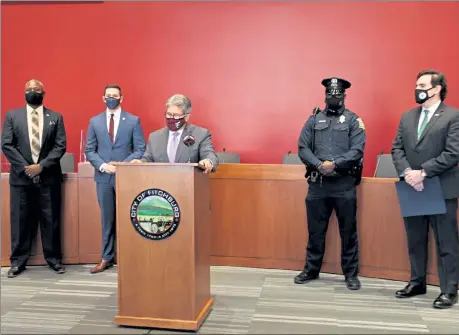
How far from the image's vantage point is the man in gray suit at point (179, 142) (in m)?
3.00

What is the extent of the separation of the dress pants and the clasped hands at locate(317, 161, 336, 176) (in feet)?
6.05

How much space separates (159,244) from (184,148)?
68 centimetres

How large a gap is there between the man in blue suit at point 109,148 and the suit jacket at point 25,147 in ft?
0.98

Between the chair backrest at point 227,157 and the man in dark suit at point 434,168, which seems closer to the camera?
Result: the man in dark suit at point 434,168

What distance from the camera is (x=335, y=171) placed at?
12.1 feet

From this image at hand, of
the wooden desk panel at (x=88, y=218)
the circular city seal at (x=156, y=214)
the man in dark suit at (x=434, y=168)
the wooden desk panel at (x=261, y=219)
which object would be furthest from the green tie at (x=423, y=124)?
the wooden desk panel at (x=88, y=218)

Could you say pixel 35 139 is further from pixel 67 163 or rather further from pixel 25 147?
pixel 67 163

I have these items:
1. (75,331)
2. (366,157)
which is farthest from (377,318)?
(366,157)

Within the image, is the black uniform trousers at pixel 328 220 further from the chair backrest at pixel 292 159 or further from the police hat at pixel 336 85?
the chair backrest at pixel 292 159

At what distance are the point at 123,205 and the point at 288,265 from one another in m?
2.03

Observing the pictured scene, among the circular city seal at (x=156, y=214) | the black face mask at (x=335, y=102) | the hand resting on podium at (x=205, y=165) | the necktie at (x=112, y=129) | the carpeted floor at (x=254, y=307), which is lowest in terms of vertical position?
the carpeted floor at (x=254, y=307)

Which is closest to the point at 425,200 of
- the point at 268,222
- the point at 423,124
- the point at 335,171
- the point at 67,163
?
the point at 423,124

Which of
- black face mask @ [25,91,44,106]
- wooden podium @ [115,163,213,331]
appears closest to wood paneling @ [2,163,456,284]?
black face mask @ [25,91,44,106]

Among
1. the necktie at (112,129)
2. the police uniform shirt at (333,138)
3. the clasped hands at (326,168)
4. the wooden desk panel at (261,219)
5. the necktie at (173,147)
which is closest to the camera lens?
the necktie at (173,147)
